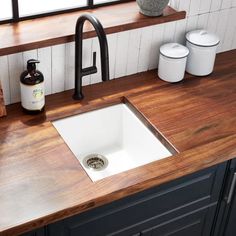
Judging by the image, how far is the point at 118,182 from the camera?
1.52m

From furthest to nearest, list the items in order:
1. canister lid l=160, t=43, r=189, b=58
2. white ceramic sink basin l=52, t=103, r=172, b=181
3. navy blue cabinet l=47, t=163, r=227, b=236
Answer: canister lid l=160, t=43, r=189, b=58 → white ceramic sink basin l=52, t=103, r=172, b=181 → navy blue cabinet l=47, t=163, r=227, b=236

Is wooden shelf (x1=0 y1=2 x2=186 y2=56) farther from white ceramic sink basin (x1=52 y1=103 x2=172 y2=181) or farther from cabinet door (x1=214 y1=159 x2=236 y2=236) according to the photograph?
cabinet door (x1=214 y1=159 x2=236 y2=236)

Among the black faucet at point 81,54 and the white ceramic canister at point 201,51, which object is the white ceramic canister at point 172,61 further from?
the black faucet at point 81,54

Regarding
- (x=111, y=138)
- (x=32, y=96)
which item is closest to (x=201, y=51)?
(x=111, y=138)

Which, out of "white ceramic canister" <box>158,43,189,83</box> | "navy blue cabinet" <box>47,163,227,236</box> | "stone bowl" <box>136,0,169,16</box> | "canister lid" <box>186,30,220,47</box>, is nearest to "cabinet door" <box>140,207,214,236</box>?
"navy blue cabinet" <box>47,163,227,236</box>

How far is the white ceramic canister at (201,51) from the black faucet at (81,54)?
433 mm

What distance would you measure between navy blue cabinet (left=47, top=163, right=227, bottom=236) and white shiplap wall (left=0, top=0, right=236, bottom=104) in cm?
55

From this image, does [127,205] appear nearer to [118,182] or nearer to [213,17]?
[118,182]

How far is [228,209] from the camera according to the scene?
1924 millimetres

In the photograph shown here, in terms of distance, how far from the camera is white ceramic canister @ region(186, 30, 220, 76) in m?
2.01

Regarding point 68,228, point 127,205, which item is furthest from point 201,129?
point 68,228

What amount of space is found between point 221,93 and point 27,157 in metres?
0.81

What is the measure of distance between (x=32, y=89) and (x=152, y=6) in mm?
550

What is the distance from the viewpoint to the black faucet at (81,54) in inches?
63.3
